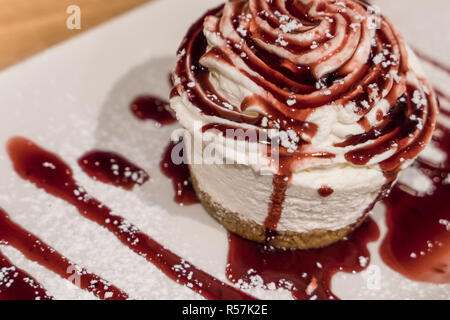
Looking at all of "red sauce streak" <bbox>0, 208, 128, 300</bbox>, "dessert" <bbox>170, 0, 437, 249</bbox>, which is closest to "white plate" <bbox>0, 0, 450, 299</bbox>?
"red sauce streak" <bbox>0, 208, 128, 300</bbox>

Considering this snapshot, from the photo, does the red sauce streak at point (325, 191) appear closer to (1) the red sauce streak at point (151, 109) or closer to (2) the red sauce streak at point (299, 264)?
(2) the red sauce streak at point (299, 264)

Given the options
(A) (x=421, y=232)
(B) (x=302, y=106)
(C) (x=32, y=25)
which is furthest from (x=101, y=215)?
(A) (x=421, y=232)

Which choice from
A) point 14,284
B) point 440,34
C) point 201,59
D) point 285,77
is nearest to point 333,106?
point 285,77

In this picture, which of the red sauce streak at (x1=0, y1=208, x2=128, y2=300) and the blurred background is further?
the blurred background

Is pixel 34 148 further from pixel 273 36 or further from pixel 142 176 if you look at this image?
pixel 273 36

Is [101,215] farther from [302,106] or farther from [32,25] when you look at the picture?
[32,25]

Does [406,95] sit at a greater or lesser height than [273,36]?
lesser

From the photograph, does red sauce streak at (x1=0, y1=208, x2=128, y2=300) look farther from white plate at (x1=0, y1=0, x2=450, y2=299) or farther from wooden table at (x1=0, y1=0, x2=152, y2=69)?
wooden table at (x1=0, y1=0, x2=152, y2=69)
